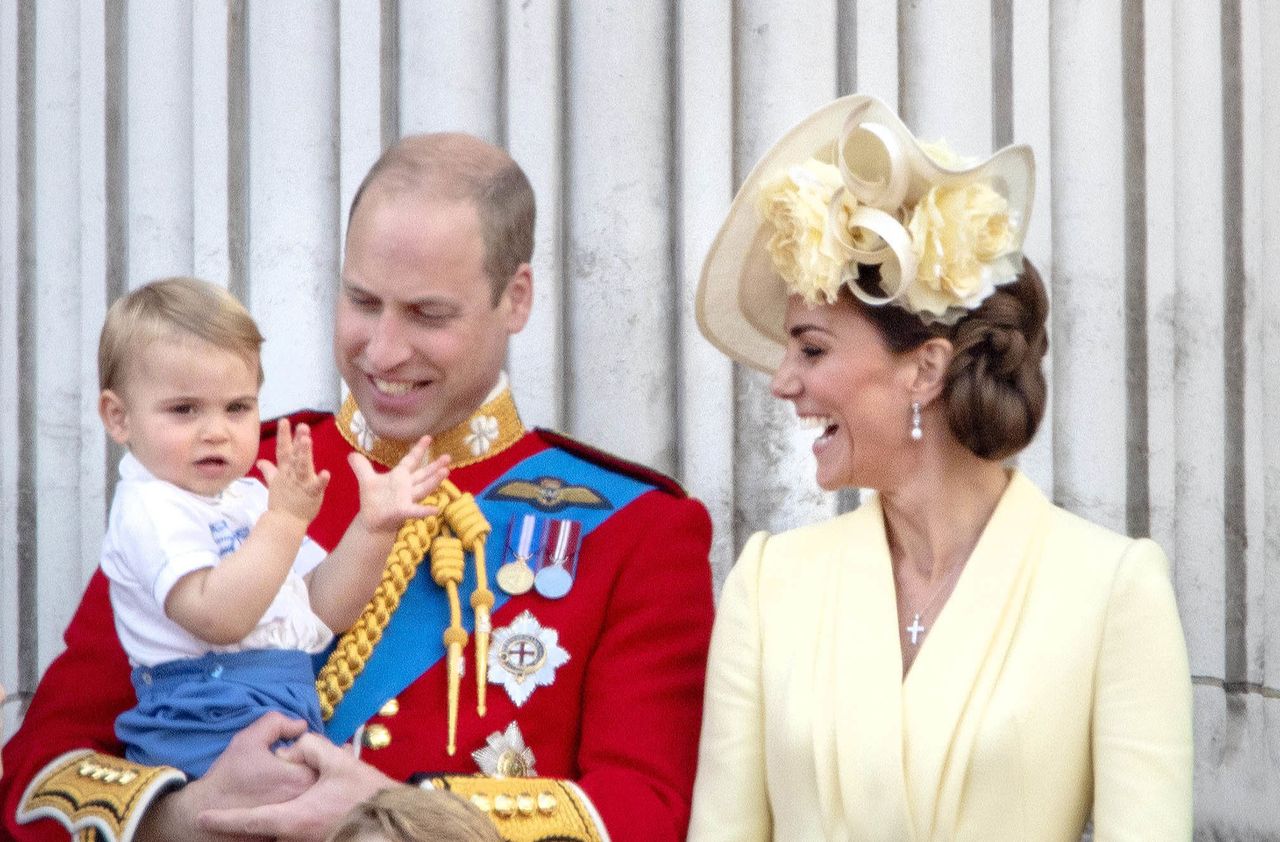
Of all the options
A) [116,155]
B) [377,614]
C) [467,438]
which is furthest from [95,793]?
[116,155]

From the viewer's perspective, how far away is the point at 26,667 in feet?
13.1

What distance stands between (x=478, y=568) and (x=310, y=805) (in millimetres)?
483

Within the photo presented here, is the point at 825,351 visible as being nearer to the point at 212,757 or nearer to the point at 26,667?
the point at 212,757

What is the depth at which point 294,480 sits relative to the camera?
111 inches

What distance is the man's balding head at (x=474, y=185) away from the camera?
3.13 metres

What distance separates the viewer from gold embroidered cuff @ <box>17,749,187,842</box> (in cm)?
281

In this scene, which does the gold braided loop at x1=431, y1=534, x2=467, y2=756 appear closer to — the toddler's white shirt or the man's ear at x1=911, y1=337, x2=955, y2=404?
the toddler's white shirt


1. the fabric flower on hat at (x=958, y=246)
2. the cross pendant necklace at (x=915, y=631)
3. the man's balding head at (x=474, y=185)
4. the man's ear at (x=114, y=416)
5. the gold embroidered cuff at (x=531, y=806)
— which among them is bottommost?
the gold embroidered cuff at (x=531, y=806)

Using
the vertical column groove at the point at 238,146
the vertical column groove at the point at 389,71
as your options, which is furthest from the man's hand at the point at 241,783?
the vertical column groove at the point at 389,71

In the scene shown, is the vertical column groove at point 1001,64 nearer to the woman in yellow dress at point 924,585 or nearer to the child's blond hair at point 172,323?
the woman in yellow dress at point 924,585

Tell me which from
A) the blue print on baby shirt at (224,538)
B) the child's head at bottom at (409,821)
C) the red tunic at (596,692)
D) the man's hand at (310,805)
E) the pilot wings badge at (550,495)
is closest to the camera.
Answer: the child's head at bottom at (409,821)

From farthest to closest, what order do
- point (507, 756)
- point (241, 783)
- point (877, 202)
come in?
point (507, 756)
point (877, 202)
point (241, 783)

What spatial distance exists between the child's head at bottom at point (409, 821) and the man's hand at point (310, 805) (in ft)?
1.21

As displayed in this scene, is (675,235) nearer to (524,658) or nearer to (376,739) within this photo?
(524,658)
